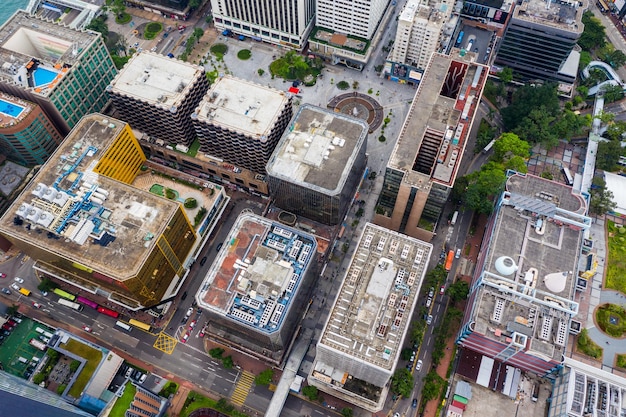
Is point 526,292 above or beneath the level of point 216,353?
above

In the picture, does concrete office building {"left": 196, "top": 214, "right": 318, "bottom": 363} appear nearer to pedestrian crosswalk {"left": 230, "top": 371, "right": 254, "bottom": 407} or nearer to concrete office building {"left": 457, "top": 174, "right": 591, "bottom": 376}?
pedestrian crosswalk {"left": 230, "top": 371, "right": 254, "bottom": 407}

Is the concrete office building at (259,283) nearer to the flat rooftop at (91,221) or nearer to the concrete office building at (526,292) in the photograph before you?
the flat rooftop at (91,221)

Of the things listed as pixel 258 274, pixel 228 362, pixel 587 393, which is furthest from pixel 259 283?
pixel 587 393

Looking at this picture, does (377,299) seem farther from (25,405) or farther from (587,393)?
(25,405)

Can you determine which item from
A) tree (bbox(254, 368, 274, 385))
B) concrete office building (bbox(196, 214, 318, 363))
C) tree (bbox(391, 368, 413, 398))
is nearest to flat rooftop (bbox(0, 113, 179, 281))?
concrete office building (bbox(196, 214, 318, 363))

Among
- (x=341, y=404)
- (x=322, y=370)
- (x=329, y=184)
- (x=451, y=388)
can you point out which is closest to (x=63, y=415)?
(x=322, y=370)

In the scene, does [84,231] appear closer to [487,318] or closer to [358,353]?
[358,353]
